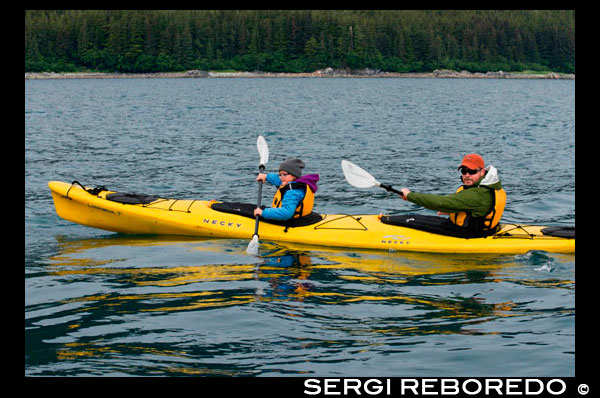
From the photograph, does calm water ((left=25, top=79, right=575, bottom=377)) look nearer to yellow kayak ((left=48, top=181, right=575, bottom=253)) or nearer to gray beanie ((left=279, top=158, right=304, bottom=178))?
yellow kayak ((left=48, top=181, right=575, bottom=253))

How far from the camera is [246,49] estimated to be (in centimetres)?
12050

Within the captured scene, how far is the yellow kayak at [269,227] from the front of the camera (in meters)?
9.65

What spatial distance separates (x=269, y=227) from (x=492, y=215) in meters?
3.18

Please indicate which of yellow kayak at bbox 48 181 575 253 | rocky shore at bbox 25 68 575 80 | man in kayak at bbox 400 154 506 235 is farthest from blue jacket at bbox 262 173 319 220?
rocky shore at bbox 25 68 575 80

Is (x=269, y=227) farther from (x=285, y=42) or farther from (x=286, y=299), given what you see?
(x=285, y=42)

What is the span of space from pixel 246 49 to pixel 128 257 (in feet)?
373

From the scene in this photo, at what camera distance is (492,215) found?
31.3 feet

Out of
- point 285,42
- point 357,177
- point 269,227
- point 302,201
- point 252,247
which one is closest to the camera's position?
point 252,247

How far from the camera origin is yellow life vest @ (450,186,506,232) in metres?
9.35

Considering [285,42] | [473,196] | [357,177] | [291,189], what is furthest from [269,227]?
[285,42]

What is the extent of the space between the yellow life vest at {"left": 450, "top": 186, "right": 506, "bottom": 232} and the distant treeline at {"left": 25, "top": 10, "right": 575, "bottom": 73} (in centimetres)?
10786

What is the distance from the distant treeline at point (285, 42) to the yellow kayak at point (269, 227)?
104m
